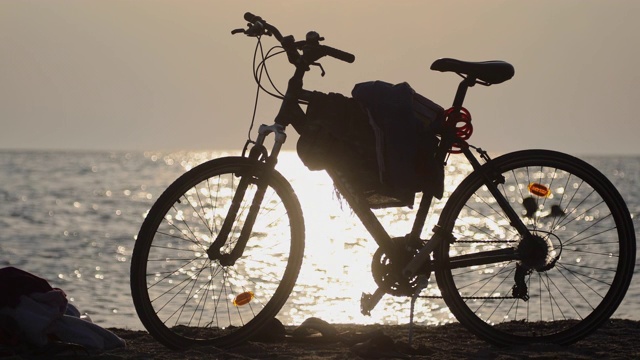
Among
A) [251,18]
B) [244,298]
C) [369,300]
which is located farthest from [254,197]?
[251,18]

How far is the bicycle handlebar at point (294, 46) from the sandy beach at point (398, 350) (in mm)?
1652

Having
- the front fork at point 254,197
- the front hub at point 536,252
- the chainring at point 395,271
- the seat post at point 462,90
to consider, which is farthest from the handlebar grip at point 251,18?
the front hub at point 536,252

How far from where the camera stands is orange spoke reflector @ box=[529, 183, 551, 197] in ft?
21.3

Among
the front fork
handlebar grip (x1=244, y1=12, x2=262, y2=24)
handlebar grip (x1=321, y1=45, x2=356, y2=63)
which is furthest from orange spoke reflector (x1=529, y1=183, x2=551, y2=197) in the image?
handlebar grip (x1=244, y1=12, x2=262, y2=24)

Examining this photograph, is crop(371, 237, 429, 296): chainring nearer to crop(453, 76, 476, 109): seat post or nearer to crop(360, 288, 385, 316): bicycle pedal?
crop(360, 288, 385, 316): bicycle pedal

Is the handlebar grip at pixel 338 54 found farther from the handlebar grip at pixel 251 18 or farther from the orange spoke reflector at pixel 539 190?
the orange spoke reflector at pixel 539 190

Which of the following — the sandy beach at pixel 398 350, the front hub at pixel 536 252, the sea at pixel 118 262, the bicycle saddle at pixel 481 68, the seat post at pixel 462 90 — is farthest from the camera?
the sea at pixel 118 262

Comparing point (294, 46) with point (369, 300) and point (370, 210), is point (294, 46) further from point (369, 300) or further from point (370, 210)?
point (369, 300)

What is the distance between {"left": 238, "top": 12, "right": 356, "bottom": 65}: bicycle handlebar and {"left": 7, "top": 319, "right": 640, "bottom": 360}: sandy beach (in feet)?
5.42

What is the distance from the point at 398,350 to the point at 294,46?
187 centimetres

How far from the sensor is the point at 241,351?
19.7ft

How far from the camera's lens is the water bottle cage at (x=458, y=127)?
19.9 feet

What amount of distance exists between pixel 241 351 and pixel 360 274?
16499 millimetres

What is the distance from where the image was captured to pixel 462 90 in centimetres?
609
